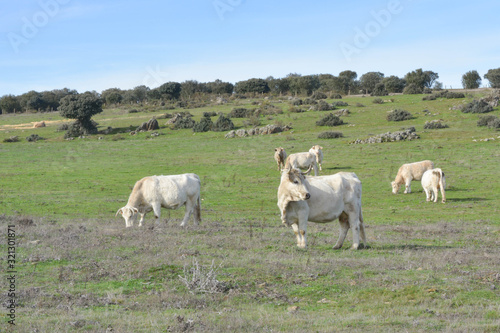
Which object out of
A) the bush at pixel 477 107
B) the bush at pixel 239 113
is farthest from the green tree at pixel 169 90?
the bush at pixel 477 107

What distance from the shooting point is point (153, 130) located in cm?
6988

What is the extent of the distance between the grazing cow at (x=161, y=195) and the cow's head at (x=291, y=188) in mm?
6586

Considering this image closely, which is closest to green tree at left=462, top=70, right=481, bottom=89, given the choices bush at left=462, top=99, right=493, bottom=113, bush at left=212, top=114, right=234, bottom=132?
bush at left=462, top=99, right=493, bottom=113

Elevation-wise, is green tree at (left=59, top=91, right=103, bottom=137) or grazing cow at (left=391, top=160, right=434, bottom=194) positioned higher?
green tree at (left=59, top=91, right=103, bottom=137)

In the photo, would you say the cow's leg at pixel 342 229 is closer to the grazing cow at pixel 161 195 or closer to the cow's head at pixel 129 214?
the grazing cow at pixel 161 195

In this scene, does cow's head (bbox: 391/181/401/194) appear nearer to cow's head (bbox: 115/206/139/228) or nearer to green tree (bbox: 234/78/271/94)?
cow's head (bbox: 115/206/139/228)

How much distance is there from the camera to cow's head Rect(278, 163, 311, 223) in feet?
47.7

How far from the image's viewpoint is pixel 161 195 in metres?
20.6

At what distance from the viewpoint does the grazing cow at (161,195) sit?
20531mm

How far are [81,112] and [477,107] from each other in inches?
2023

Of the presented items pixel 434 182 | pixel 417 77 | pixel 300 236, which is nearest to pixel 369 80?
pixel 417 77

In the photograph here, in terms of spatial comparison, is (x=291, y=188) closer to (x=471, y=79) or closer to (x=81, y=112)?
(x=81, y=112)

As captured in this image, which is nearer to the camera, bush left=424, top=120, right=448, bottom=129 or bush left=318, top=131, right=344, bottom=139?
bush left=318, top=131, right=344, bottom=139

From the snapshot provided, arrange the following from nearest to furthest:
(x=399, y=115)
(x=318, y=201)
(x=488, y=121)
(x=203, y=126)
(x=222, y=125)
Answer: (x=318, y=201)
(x=488, y=121)
(x=399, y=115)
(x=222, y=125)
(x=203, y=126)
